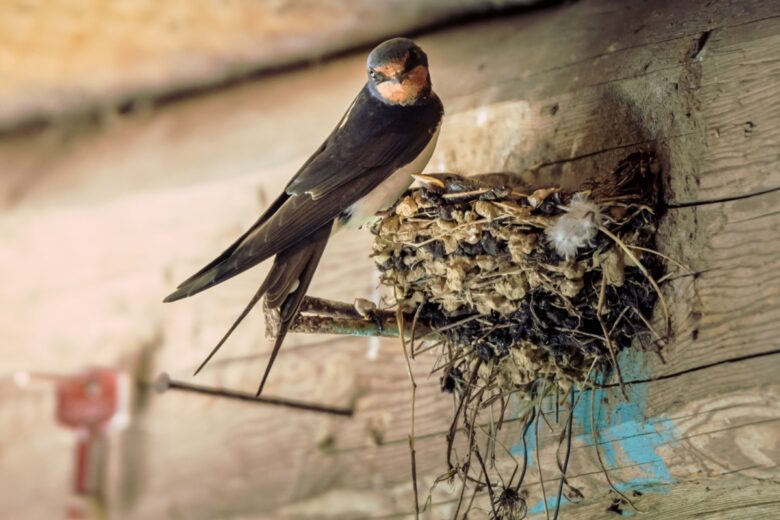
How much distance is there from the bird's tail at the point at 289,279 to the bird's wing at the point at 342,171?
31 millimetres

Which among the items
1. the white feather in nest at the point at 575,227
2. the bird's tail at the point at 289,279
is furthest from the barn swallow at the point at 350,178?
the white feather in nest at the point at 575,227

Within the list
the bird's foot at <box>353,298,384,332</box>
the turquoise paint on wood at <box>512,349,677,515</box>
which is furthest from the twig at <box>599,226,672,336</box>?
the bird's foot at <box>353,298,384,332</box>

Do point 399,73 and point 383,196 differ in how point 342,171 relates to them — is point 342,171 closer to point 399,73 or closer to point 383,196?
point 383,196

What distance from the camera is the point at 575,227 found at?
166 centimetres

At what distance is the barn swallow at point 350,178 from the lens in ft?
5.84

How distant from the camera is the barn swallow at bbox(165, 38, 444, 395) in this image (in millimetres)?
1780

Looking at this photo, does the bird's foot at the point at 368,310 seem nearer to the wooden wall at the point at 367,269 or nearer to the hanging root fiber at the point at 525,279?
the hanging root fiber at the point at 525,279

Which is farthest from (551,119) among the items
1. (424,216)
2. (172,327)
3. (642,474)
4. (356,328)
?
(172,327)

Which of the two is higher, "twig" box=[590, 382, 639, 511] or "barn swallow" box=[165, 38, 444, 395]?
"barn swallow" box=[165, 38, 444, 395]

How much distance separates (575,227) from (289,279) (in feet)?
1.89

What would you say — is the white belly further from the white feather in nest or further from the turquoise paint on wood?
the turquoise paint on wood

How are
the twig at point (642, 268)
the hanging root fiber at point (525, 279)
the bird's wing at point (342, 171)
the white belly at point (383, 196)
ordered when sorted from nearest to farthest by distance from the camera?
the twig at point (642, 268), the hanging root fiber at point (525, 279), the bird's wing at point (342, 171), the white belly at point (383, 196)

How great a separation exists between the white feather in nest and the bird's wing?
46cm

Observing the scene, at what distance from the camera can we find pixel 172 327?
9.18 feet
